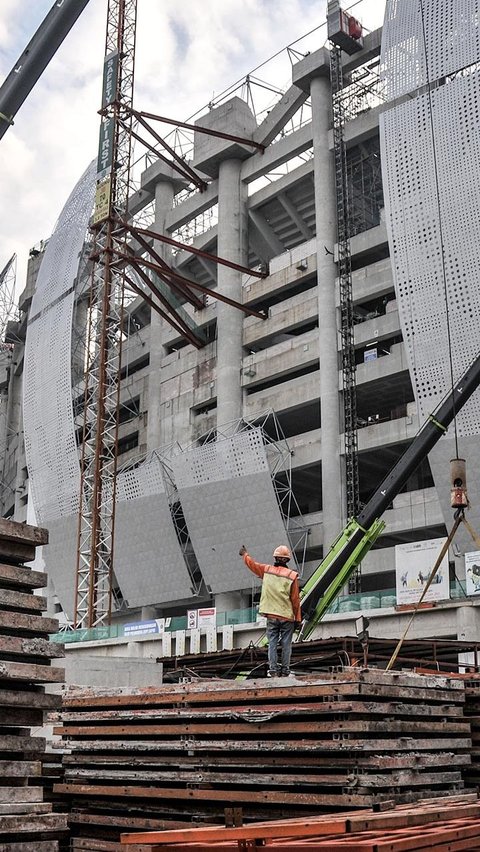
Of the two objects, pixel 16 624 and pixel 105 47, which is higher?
pixel 105 47

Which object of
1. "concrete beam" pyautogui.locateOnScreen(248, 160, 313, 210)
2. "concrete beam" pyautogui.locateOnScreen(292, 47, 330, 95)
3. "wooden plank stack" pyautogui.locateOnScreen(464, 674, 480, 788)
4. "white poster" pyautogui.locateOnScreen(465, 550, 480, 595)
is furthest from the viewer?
"concrete beam" pyautogui.locateOnScreen(248, 160, 313, 210)

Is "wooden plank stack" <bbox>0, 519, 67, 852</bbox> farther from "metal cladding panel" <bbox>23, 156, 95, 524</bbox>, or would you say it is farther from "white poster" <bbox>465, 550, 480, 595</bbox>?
"metal cladding panel" <bbox>23, 156, 95, 524</bbox>

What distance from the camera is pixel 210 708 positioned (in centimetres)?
938

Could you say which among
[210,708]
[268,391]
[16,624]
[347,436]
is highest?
[268,391]

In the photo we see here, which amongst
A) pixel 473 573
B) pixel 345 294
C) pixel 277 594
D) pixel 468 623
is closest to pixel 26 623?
pixel 277 594

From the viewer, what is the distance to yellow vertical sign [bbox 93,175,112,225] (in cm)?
5256

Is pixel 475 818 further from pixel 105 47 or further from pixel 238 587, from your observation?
pixel 105 47

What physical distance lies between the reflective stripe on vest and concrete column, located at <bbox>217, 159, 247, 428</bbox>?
133 feet

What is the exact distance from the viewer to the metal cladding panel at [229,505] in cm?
4488

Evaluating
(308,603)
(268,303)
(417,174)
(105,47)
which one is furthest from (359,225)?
(308,603)

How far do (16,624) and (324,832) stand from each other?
2508mm

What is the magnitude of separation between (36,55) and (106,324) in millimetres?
31763

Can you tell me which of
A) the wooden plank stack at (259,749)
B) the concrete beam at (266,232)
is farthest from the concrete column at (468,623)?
the concrete beam at (266,232)

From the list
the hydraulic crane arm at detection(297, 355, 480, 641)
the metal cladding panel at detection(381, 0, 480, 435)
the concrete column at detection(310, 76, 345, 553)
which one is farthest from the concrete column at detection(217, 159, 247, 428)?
the hydraulic crane arm at detection(297, 355, 480, 641)
